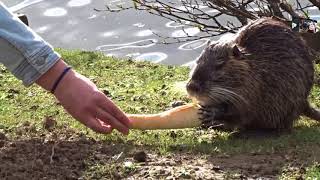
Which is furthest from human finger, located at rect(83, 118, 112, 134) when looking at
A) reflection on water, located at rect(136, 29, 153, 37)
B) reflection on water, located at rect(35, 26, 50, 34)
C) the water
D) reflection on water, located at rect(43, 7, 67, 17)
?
reflection on water, located at rect(43, 7, 67, 17)

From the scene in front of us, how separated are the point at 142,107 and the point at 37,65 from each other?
9.34 feet

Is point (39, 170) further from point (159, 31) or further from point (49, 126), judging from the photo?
point (159, 31)

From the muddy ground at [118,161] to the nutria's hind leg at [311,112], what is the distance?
1126 mm

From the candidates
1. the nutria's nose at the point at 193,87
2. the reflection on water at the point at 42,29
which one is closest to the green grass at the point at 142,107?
the nutria's nose at the point at 193,87

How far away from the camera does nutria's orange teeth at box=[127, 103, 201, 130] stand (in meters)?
4.42

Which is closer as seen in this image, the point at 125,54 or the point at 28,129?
the point at 28,129

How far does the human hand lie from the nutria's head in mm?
1659

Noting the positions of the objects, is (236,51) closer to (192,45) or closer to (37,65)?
(37,65)

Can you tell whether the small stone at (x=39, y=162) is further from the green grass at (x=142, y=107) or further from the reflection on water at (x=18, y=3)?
the reflection on water at (x=18, y=3)

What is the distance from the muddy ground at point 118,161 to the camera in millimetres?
3201

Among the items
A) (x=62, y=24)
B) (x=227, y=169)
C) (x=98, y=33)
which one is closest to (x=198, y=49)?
(x=98, y=33)

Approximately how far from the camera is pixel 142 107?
5484 millimetres

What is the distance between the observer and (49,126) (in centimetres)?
417

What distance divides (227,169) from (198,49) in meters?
6.19
